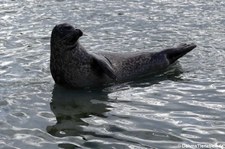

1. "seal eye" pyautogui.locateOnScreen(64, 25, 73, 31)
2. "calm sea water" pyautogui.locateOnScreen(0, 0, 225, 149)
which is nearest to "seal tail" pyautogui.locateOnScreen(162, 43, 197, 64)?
"calm sea water" pyautogui.locateOnScreen(0, 0, 225, 149)

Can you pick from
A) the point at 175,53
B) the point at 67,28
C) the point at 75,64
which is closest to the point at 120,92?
the point at 75,64

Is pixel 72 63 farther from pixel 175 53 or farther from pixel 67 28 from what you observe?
pixel 175 53

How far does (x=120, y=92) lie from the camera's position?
28.6ft

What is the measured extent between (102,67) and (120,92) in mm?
567

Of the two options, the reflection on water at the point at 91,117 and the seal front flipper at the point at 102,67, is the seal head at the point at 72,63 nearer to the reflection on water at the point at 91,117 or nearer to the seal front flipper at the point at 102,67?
the seal front flipper at the point at 102,67

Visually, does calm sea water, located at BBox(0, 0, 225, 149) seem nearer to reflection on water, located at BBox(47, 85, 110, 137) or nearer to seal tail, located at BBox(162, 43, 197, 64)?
reflection on water, located at BBox(47, 85, 110, 137)

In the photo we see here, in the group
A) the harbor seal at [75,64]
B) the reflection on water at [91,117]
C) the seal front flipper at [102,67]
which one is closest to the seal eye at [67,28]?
the harbor seal at [75,64]

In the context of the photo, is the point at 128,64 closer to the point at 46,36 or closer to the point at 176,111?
the point at 176,111

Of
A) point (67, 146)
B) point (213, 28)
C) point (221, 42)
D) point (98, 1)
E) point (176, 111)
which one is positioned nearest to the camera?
point (67, 146)

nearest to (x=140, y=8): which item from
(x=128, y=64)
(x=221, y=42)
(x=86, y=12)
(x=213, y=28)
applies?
(x=86, y=12)

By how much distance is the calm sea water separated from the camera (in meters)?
6.84

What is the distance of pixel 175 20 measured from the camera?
1362 cm

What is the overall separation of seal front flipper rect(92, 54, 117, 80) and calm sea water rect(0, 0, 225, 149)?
249mm

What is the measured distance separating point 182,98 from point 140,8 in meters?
7.25
